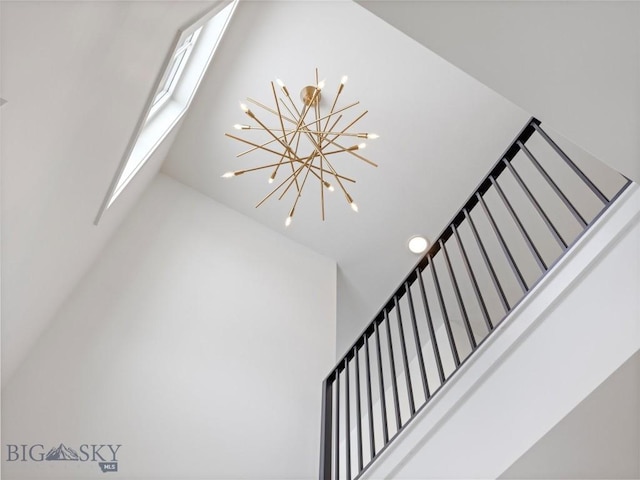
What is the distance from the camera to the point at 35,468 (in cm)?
341

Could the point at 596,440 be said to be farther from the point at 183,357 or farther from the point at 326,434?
the point at 183,357

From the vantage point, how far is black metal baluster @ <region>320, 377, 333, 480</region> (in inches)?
134

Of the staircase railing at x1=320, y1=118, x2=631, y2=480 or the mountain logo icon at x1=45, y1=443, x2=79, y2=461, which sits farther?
the staircase railing at x1=320, y1=118, x2=631, y2=480

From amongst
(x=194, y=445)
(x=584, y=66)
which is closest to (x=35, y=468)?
(x=194, y=445)

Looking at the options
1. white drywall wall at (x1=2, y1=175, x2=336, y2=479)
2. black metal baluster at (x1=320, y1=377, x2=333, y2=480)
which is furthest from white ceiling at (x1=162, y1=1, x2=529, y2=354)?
black metal baluster at (x1=320, y1=377, x2=333, y2=480)

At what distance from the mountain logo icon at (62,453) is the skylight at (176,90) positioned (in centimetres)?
155

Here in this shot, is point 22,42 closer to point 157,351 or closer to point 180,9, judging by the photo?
point 180,9

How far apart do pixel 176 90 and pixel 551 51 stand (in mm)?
3538

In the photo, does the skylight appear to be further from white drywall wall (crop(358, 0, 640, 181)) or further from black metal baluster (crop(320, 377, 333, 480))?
white drywall wall (crop(358, 0, 640, 181))

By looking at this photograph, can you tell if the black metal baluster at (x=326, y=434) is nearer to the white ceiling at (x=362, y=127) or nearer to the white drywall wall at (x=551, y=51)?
the white ceiling at (x=362, y=127)

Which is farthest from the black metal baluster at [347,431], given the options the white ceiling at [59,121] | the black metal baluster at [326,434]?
the white ceiling at [59,121]

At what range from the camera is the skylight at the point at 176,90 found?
3913 mm

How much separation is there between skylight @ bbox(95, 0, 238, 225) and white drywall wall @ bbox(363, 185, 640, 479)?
2.71m

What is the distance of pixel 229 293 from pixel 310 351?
0.93 meters
